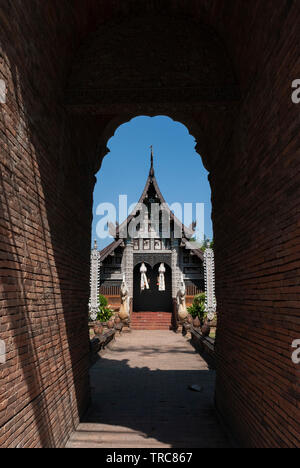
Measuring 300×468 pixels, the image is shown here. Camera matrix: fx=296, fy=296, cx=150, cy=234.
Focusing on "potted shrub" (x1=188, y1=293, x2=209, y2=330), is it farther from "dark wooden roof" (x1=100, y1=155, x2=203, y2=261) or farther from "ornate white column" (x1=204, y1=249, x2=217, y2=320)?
"dark wooden roof" (x1=100, y1=155, x2=203, y2=261)

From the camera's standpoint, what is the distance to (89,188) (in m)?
5.91

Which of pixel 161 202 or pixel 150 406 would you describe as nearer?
pixel 150 406

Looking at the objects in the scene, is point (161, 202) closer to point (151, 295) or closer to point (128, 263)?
point (128, 263)

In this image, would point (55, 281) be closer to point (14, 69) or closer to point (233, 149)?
point (14, 69)

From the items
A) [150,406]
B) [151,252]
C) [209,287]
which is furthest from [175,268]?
[150,406]

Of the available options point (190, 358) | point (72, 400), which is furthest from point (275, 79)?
point (190, 358)

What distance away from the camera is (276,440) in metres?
2.77

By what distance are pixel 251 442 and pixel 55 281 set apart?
3082 millimetres

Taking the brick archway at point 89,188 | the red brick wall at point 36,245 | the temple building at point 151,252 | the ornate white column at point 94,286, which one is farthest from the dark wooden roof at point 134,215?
the red brick wall at point 36,245

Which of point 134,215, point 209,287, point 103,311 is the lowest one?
point 103,311

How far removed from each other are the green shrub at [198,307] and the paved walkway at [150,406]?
29.1 ft

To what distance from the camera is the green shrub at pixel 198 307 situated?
61.6ft

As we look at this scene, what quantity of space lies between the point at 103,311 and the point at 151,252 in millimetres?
5159

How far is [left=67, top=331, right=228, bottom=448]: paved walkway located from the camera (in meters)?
4.20
